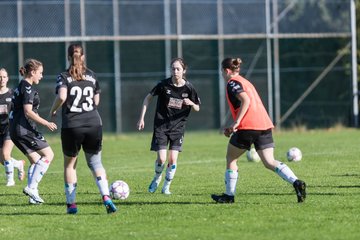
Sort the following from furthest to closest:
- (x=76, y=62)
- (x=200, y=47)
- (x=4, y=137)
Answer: (x=200, y=47), (x=4, y=137), (x=76, y=62)

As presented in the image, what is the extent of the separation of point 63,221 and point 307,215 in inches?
109

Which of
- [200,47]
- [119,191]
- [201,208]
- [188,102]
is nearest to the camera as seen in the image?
[201,208]

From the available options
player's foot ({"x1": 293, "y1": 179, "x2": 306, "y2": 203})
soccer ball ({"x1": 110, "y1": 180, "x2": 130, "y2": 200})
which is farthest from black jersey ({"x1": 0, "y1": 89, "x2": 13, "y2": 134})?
player's foot ({"x1": 293, "y1": 179, "x2": 306, "y2": 203})

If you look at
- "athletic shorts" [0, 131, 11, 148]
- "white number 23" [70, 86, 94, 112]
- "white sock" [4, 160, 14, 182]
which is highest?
"white number 23" [70, 86, 94, 112]

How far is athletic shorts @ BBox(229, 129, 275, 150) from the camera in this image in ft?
38.7

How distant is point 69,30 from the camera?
3297 cm

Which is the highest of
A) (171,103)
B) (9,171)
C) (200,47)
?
(200,47)

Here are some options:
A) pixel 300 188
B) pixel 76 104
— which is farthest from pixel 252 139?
pixel 76 104

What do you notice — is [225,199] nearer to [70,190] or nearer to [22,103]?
[70,190]

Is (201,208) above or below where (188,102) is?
below

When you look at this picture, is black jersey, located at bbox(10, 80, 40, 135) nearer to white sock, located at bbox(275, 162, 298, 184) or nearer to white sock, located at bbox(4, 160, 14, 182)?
white sock, located at bbox(4, 160, 14, 182)

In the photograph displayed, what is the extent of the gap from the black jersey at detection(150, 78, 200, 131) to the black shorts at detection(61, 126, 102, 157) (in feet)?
10.0

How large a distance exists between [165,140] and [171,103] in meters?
0.56

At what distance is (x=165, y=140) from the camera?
13922mm
